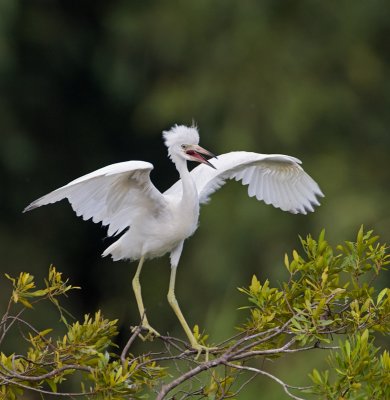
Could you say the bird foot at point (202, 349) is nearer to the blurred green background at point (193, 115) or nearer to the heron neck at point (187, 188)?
the heron neck at point (187, 188)

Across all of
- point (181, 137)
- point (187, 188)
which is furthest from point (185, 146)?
point (187, 188)

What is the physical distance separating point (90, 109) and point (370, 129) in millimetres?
2792

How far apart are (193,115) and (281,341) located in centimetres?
663

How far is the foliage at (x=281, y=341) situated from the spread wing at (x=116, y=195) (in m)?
0.52

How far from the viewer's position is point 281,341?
145 inches

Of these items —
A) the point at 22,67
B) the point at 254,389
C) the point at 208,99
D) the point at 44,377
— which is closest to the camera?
the point at 44,377

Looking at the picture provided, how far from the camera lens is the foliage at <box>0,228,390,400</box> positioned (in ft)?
10.9

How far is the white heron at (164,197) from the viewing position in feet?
14.0

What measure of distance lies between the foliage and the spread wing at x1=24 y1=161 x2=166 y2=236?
1.71 feet

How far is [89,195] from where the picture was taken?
4250 millimetres

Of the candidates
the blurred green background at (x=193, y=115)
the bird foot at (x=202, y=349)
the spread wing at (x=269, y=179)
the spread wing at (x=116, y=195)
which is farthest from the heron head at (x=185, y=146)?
the blurred green background at (x=193, y=115)

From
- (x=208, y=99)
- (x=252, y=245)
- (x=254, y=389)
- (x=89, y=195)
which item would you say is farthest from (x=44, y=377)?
(x=208, y=99)

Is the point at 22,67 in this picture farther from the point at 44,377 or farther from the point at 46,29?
the point at 44,377

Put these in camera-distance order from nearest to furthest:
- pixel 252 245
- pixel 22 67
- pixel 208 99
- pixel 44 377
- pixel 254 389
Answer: pixel 44 377
pixel 254 389
pixel 252 245
pixel 208 99
pixel 22 67
